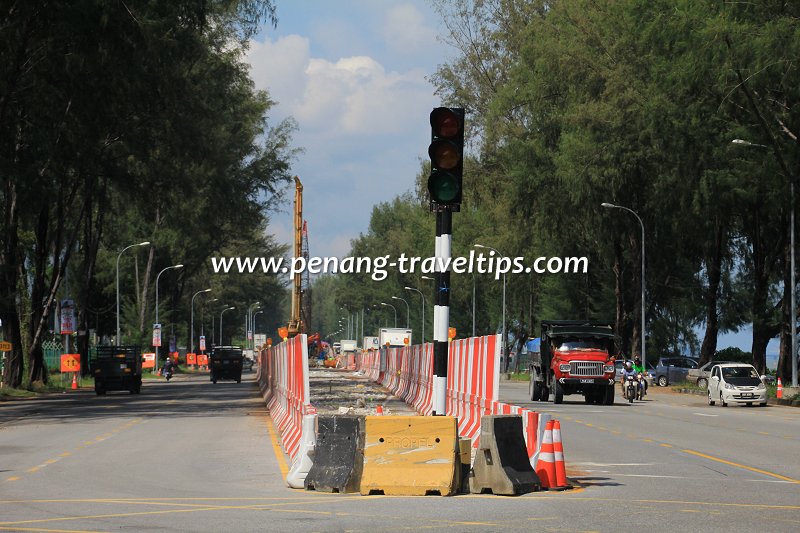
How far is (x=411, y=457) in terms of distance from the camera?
51.0 feet

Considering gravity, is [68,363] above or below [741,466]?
above

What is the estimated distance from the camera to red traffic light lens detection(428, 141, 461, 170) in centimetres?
1527

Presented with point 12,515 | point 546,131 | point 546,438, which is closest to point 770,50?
point 546,131

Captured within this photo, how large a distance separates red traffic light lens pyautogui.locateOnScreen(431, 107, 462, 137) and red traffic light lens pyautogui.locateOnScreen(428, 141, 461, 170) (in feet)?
0.43

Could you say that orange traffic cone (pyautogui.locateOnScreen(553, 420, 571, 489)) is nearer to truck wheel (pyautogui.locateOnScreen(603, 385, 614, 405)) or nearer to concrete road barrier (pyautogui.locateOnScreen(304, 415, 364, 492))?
concrete road barrier (pyautogui.locateOnScreen(304, 415, 364, 492))

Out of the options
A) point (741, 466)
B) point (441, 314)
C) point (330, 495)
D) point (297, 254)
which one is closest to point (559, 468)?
point (441, 314)

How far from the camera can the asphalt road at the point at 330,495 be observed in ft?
42.7

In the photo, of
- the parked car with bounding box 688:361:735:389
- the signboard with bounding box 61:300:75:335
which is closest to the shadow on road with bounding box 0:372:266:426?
the signboard with bounding box 61:300:75:335

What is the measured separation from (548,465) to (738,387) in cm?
3230

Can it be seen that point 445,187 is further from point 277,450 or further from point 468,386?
point 468,386

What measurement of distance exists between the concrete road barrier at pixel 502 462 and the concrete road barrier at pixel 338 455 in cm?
143

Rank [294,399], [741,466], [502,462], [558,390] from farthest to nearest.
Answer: [558,390] < [294,399] < [741,466] < [502,462]

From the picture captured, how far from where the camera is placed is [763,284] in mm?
62031

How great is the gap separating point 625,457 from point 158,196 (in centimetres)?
3298
